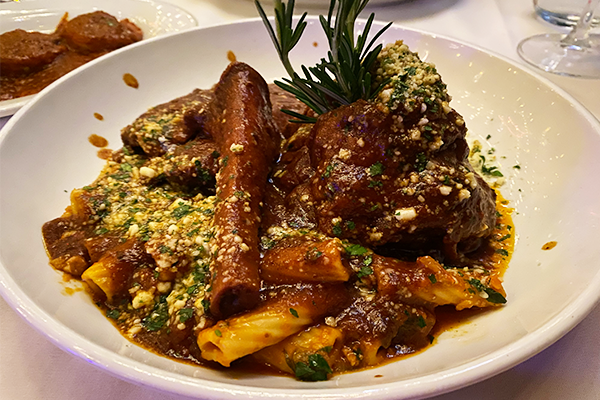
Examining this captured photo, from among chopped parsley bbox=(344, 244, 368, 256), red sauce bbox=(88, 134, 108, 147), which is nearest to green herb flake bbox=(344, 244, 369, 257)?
chopped parsley bbox=(344, 244, 368, 256)

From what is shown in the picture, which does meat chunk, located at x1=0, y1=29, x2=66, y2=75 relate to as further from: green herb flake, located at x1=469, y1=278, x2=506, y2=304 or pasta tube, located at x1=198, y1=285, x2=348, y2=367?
green herb flake, located at x1=469, y1=278, x2=506, y2=304

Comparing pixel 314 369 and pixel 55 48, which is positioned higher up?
pixel 55 48

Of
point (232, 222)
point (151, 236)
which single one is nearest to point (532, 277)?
point (232, 222)

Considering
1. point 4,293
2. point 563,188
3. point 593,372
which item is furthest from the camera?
point 563,188

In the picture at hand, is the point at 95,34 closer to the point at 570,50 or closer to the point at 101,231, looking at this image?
the point at 101,231

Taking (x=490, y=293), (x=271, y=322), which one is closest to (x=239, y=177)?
(x=271, y=322)

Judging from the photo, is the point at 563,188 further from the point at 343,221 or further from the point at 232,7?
the point at 232,7
